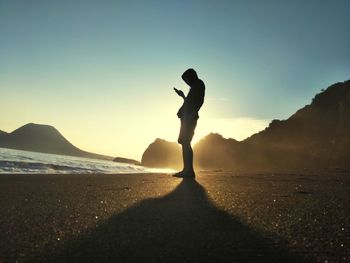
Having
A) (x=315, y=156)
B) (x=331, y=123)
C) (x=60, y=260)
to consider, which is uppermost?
(x=331, y=123)

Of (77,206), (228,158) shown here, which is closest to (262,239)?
(77,206)

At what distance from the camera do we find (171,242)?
6.96 ft

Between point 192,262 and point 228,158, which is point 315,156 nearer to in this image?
point 228,158

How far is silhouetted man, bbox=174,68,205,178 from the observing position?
905 cm

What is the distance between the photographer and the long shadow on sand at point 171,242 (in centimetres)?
181

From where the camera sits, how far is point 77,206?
3.68 meters

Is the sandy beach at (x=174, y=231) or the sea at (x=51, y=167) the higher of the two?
the sea at (x=51, y=167)

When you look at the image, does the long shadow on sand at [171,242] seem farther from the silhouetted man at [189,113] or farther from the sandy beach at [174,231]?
the silhouetted man at [189,113]

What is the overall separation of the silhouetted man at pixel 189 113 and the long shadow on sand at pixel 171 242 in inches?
232

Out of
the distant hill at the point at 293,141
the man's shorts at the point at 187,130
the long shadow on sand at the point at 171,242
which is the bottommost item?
the long shadow on sand at the point at 171,242

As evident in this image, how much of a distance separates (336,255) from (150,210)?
1884 millimetres

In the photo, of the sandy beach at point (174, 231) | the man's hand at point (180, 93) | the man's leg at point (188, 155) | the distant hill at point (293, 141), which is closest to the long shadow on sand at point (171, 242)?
the sandy beach at point (174, 231)

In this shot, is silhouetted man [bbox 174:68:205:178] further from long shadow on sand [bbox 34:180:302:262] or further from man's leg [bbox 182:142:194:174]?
long shadow on sand [bbox 34:180:302:262]

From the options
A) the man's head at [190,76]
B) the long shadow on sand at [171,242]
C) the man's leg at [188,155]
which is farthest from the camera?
the man's head at [190,76]
